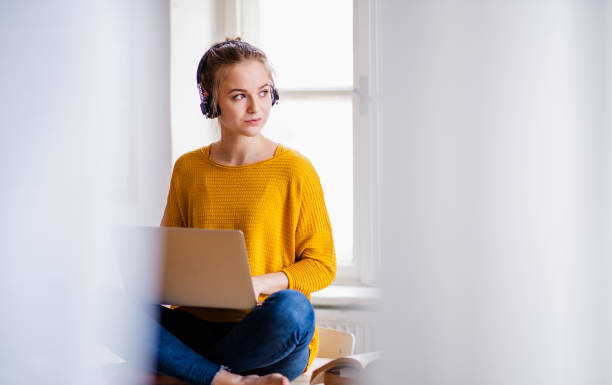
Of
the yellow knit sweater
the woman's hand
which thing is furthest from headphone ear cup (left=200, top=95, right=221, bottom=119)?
the woman's hand

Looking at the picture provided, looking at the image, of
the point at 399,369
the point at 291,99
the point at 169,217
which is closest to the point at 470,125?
the point at 399,369

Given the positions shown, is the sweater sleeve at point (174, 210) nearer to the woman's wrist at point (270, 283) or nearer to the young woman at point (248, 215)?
the young woman at point (248, 215)

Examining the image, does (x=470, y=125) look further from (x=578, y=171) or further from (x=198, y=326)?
(x=198, y=326)

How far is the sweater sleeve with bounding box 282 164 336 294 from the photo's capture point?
1246 mm

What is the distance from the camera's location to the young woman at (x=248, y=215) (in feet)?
3.73

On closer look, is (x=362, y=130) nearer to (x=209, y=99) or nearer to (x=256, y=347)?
(x=209, y=99)

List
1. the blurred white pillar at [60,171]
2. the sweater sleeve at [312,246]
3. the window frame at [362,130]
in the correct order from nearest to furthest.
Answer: the blurred white pillar at [60,171], the sweater sleeve at [312,246], the window frame at [362,130]

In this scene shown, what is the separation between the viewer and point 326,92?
2150 millimetres

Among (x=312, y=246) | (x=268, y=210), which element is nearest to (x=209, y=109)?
(x=268, y=210)

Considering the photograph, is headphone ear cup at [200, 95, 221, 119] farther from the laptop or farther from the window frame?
the window frame

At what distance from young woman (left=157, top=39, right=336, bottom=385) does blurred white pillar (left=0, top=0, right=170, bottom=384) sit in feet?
1.86

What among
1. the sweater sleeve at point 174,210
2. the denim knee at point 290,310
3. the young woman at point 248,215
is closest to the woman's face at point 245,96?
the young woman at point 248,215

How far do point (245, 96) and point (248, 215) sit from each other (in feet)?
0.81

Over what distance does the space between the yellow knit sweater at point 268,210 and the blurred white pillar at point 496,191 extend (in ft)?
2.80
